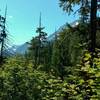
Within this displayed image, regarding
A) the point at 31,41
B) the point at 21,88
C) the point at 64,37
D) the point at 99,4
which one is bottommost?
the point at 21,88

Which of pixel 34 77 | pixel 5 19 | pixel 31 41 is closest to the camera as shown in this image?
pixel 34 77

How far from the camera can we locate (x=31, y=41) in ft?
277

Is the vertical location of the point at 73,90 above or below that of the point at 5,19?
below

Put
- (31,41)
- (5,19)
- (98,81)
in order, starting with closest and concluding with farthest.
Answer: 1. (98,81)
2. (5,19)
3. (31,41)

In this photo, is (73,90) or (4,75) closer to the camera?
(73,90)

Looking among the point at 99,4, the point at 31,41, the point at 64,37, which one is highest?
the point at 31,41

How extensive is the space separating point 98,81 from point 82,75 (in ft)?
5.90

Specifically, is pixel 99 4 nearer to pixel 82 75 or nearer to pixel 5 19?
pixel 82 75

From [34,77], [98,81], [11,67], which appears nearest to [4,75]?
[11,67]

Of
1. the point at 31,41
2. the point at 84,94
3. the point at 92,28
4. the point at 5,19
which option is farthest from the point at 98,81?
the point at 31,41

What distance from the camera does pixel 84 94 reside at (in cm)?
779

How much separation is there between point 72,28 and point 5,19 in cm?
4235

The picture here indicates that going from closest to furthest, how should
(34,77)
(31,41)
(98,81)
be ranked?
(98,81), (34,77), (31,41)

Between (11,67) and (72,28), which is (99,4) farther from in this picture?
(11,67)
